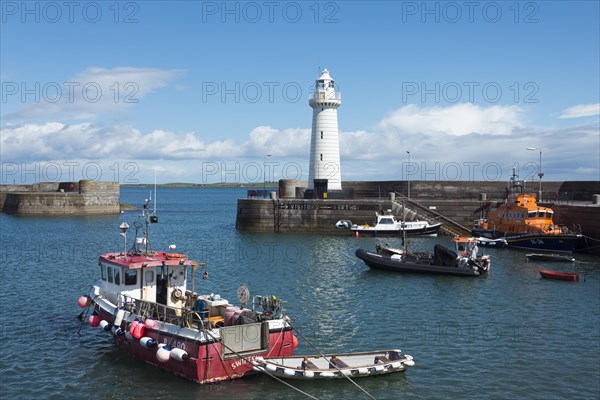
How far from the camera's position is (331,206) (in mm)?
55438

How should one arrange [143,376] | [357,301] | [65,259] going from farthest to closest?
[65,259]
[357,301]
[143,376]

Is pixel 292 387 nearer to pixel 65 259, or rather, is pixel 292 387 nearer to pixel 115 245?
pixel 65 259

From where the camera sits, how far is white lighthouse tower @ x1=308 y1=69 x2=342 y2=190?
5822cm

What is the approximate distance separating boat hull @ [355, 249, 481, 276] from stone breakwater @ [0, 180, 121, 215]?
186 feet

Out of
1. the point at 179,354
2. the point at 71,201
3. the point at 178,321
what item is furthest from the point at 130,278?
the point at 71,201

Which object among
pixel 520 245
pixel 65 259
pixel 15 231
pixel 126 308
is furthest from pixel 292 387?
pixel 15 231

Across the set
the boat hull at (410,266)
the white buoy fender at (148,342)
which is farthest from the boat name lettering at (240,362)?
the boat hull at (410,266)

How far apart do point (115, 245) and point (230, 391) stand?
114 ft

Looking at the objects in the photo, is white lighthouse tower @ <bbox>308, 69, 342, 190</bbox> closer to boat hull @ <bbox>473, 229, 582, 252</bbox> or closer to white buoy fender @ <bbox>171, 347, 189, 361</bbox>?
boat hull @ <bbox>473, 229, 582, 252</bbox>

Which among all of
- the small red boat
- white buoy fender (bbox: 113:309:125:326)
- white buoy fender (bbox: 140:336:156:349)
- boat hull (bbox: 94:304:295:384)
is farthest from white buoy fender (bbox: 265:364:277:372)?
the small red boat

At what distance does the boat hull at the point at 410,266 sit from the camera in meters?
31.6

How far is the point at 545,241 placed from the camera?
41344 mm

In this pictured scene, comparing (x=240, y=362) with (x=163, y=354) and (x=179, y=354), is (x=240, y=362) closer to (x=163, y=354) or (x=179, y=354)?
(x=179, y=354)

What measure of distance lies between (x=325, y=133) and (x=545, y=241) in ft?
81.8
